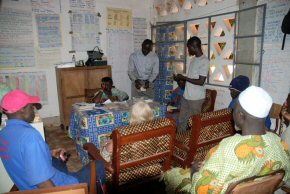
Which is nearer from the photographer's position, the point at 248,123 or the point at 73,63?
the point at 248,123

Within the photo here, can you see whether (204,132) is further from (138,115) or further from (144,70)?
(144,70)

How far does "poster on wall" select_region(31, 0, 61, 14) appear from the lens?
15.0ft

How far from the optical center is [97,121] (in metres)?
2.83

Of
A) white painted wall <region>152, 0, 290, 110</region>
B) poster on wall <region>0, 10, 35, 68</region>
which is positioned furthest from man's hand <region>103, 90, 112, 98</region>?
white painted wall <region>152, 0, 290, 110</region>

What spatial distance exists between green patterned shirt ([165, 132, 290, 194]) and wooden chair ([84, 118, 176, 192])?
599mm

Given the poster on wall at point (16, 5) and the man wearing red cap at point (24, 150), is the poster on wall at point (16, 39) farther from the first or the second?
the man wearing red cap at point (24, 150)

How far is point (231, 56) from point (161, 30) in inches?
80.1

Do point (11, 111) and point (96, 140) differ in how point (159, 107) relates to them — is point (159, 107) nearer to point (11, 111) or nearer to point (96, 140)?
point (96, 140)

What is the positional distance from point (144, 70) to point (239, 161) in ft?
12.4

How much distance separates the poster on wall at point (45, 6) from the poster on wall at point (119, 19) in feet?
3.49

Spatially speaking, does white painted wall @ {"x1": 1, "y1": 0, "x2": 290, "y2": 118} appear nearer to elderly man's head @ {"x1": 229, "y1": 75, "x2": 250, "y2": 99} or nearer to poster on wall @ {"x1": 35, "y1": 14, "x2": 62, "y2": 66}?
poster on wall @ {"x1": 35, "y1": 14, "x2": 62, "y2": 66}

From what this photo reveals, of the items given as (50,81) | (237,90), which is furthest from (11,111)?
(50,81)

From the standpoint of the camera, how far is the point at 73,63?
480cm

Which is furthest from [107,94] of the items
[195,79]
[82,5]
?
[82,5]
